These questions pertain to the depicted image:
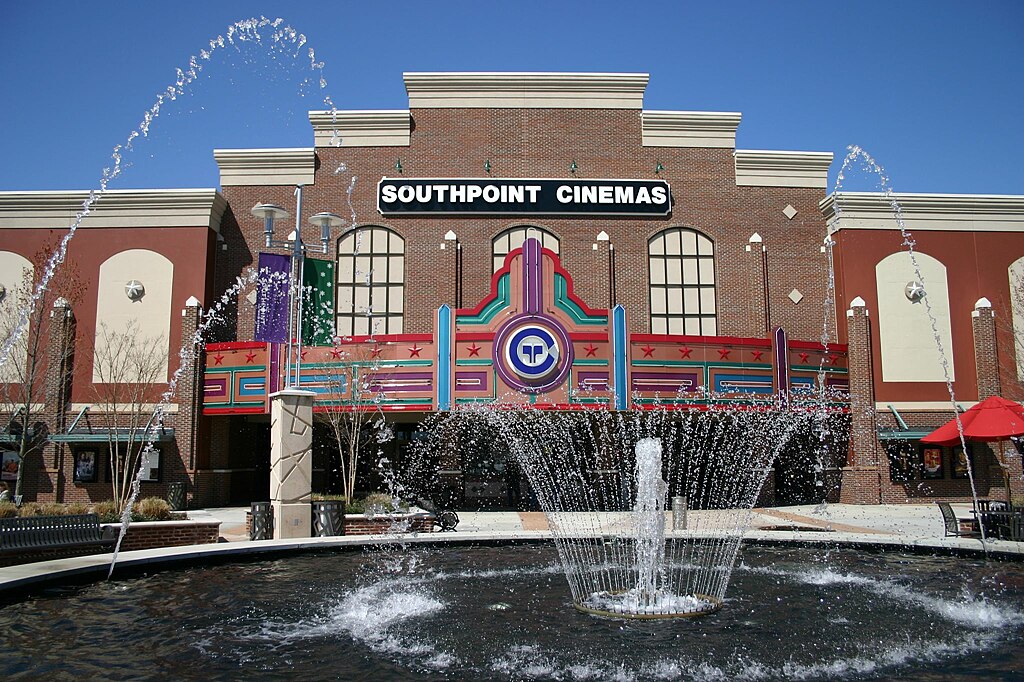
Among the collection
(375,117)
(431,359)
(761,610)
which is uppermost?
(375,117)

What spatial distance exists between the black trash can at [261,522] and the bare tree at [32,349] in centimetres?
1519

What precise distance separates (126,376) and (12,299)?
5451mm

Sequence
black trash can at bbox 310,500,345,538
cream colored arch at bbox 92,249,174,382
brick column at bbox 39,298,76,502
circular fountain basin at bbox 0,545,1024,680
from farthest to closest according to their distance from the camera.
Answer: cream colored arch at bbox 92,249,174,382
brick column at bbox 39,298,76,502
black trash can at bbox 310,500,345,538
circular fountain basin at bbox 0,545,1024,680

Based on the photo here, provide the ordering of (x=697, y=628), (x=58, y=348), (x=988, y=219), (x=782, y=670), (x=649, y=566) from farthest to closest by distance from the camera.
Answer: (x=988, y=219), (x=58, y=348), (x=649, y=566), (x=697, y=628), (x=782, y=670)

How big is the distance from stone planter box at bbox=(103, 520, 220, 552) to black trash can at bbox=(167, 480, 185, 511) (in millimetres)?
11771

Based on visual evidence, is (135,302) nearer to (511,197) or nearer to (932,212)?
(511,197)

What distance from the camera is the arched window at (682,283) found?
32688 millimetres

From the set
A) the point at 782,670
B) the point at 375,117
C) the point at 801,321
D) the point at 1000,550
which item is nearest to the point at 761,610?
the point at 782,670

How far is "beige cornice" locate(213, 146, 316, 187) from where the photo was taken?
32781mm

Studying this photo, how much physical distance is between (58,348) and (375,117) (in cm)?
1457

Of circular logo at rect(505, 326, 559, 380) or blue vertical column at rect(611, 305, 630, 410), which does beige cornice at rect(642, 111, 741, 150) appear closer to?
blue vertical column at rect(611, 305, 630, 410)

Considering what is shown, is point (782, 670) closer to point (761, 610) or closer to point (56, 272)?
point (761, 610)

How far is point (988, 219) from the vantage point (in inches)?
1277

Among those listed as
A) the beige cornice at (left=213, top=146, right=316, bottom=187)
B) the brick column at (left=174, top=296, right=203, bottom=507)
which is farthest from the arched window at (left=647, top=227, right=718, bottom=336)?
the brick column at (left=174, top=296, right=203, bottom=507)
